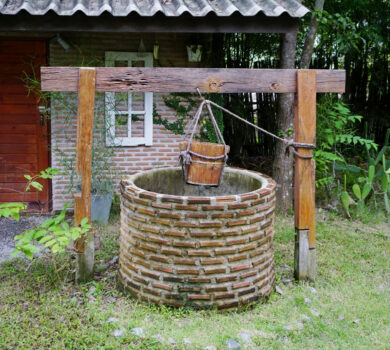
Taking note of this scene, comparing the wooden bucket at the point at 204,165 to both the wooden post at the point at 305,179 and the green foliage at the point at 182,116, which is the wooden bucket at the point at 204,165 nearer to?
the wooden post at the point at 305,179

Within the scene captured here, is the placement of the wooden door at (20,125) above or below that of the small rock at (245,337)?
above

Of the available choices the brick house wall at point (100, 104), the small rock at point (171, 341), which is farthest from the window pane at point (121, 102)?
the small rock at point (171, 341)

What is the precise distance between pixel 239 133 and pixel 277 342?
19.6ft

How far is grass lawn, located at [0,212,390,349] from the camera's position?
3.18 m

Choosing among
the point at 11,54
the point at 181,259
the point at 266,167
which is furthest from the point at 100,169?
the point at 266,167

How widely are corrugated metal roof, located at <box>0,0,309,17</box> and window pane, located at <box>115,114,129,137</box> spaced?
1721 mm

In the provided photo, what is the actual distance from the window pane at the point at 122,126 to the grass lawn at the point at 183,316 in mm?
2276

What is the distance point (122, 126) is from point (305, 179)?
A: 10.6 ft

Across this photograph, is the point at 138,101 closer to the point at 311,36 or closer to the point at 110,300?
the point at 311,36

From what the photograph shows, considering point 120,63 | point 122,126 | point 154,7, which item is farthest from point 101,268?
point 120,63

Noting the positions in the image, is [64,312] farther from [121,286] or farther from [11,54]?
[11,54]

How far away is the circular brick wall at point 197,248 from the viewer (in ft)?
11.5

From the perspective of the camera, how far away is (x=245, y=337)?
10.6 feet

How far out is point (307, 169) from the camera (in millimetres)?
4035
